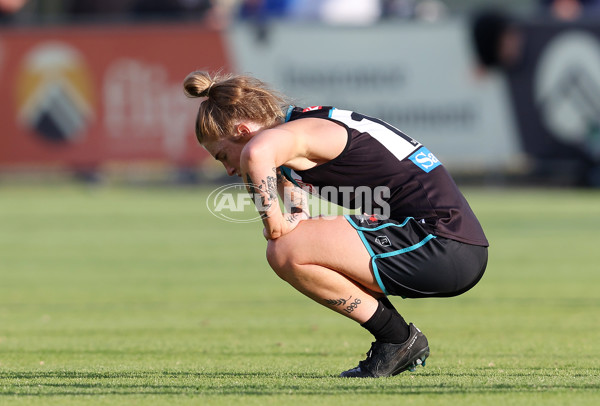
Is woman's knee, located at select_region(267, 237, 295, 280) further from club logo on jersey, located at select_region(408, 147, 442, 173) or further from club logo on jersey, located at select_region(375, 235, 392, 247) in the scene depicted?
club logo on jersey, located at select_region(408, 147, 442, 173)

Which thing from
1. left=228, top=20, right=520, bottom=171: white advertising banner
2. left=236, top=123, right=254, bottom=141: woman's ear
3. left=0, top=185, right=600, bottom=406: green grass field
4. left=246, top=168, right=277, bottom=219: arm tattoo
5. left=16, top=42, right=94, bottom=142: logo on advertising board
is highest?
left=236, top=123, right=254, bottom=141: woman's ear

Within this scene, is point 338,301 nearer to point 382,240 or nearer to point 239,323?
point 382,240

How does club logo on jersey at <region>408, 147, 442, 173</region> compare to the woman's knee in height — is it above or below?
above

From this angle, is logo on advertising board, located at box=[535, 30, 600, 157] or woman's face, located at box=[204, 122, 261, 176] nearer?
woman's face, located at box=[204, 122, 261, 176]

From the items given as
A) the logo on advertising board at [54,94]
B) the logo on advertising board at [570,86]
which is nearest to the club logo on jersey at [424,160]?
the logo on advertising board at [570,86]

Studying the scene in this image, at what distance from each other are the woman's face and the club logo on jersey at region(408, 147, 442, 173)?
741 mm

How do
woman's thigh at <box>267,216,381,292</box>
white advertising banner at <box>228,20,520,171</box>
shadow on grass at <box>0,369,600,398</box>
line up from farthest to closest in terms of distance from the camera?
white advertising banner at <box>228,20,520,171</box> → woman's thigh at <box>267,216,381,292</box> → shadow on grass at <box>0,369,600,398</box>

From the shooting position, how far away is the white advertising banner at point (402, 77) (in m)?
18.3

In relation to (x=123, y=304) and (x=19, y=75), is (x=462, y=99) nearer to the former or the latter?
(x=19, y=75)

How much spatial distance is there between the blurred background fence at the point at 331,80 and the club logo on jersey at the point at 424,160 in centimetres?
1298

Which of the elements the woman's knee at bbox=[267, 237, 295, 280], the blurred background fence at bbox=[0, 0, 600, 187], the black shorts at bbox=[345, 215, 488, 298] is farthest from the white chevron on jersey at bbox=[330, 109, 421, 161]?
the blurred background fence at bbox=[0, 0, 600, 187]

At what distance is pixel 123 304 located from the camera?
8375 mm

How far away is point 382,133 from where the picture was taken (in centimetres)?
493

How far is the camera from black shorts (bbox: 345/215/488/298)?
4.83m
